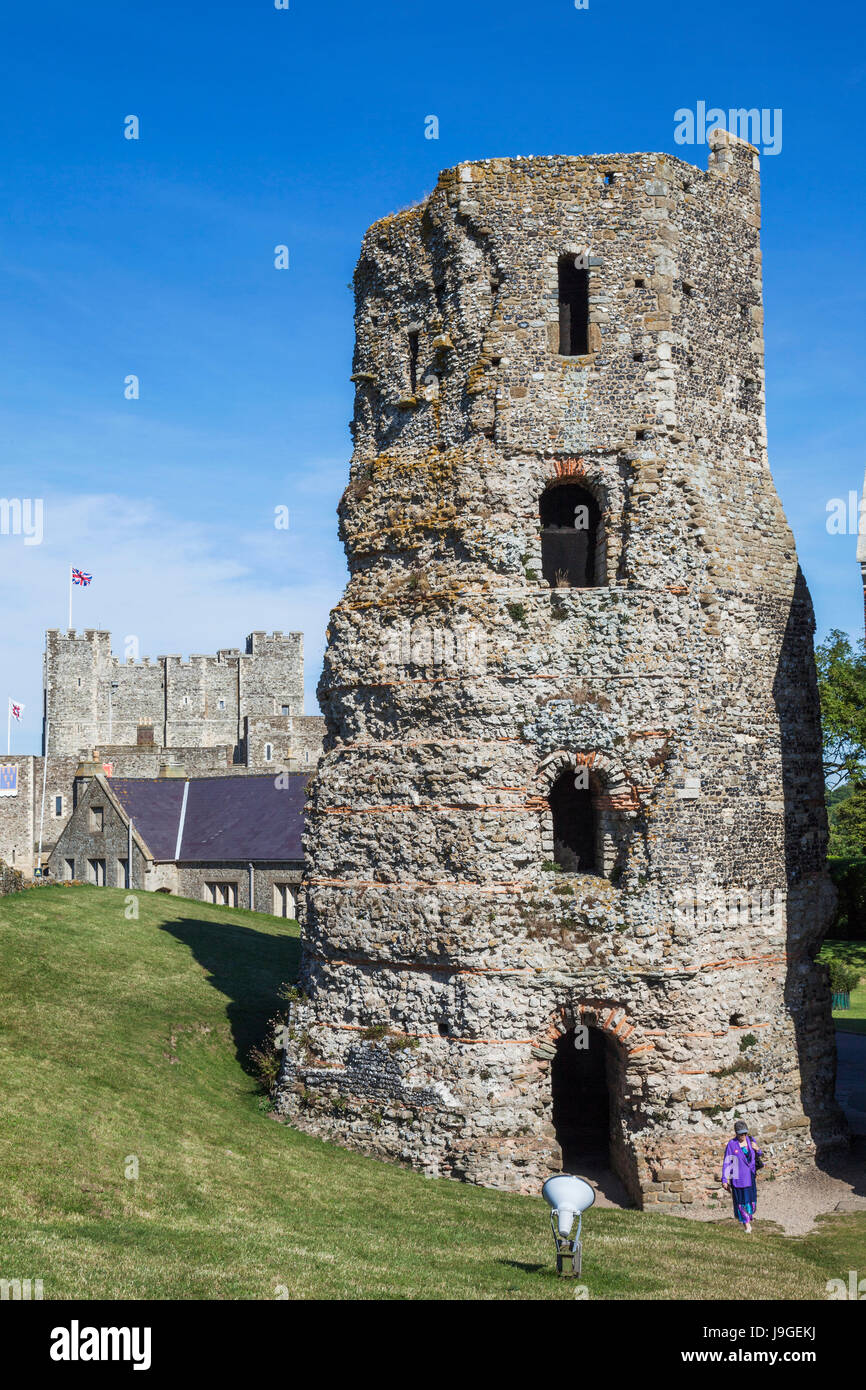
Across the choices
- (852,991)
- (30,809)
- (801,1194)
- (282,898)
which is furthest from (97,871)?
(801,1194)

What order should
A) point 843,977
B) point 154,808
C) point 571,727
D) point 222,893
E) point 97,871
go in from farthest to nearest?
point 154,808
point 97,871
point 222,893
point 843,977
point 571,727

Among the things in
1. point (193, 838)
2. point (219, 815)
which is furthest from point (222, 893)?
point (219, 815)

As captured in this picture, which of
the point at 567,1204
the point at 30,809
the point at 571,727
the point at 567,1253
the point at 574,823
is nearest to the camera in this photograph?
the point at 567,1204

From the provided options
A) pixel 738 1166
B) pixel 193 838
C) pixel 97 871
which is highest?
pixel 193 838

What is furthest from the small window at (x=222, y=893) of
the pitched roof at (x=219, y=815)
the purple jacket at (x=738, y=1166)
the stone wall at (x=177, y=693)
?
the stone wall at (x=177, y=693)

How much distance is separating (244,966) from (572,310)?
14.5 meters

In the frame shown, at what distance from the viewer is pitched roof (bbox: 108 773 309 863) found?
37.5 metres

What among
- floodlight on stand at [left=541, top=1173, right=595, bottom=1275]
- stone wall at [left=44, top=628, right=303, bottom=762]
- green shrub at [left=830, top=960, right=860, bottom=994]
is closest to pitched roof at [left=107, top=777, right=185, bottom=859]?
green shrub at [left=830, top=960, right=860, bottom=994]

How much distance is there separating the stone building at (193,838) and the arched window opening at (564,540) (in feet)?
63.5

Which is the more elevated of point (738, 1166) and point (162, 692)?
point (162, 692)

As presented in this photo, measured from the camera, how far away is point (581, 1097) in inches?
754

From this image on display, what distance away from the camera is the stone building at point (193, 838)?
121 feet

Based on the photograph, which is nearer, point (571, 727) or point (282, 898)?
point (571, 727)

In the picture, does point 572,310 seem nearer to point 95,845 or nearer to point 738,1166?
point 738,1166
